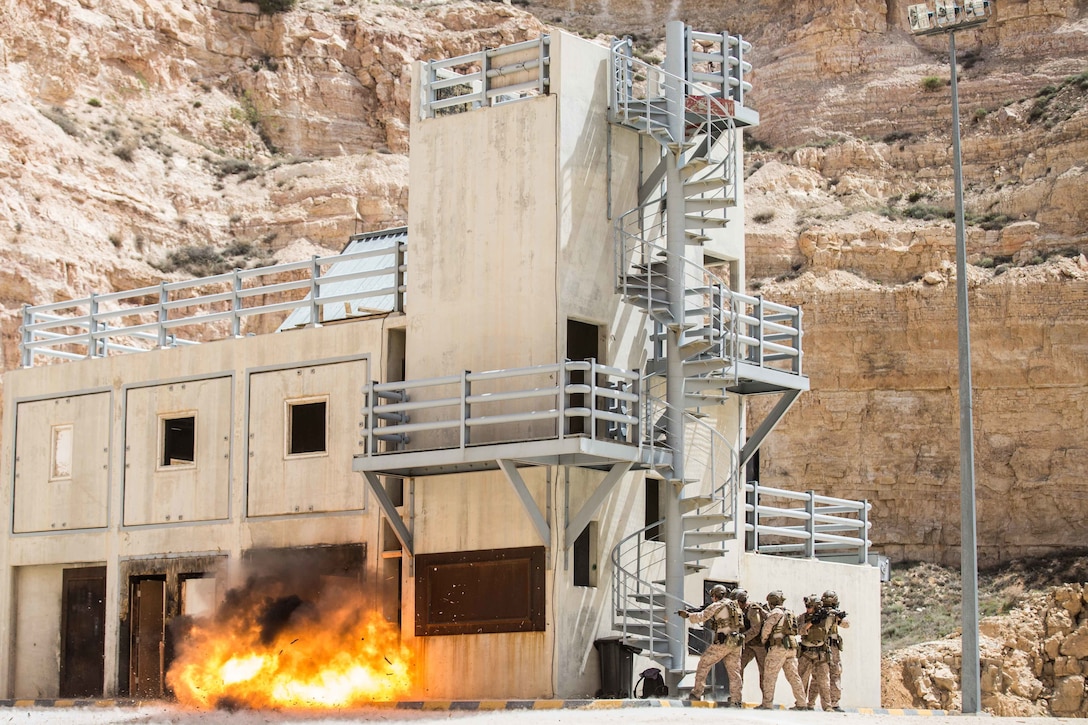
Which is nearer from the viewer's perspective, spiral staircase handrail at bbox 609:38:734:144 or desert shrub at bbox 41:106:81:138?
spiral staircase handrail at bbox 609:38:734:144

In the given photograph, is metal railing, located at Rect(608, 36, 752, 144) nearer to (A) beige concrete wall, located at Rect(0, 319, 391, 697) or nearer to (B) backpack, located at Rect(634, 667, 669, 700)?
(A) beige concrete wall, located at Rect(0, 319, 391, 697)

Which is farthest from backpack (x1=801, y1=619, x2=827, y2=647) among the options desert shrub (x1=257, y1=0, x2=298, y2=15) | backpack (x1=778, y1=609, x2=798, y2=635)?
desert shrub (x1=257, y1=0, x2=298, y2=15)

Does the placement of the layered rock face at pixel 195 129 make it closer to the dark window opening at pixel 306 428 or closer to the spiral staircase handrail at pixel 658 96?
the dark window opening at pixel 306 428

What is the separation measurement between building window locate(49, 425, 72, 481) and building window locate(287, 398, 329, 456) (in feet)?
16.4

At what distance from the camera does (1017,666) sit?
1709 inches

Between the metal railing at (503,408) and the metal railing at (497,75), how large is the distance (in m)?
4.34

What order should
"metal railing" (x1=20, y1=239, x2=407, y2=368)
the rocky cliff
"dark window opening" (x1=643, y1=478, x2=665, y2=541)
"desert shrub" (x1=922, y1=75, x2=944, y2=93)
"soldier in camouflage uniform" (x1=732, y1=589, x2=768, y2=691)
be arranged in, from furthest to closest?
"desert shrub" (x1=922, y1=75, x2=944, y2=93) → the rocky cliff → "dark window opening" (x1=643, y1=478, x2=665, y2=541) → "metal railing" (x1=20, y1=239, x2=407, y2=368) → "soldier in camouflage uniform" (x1=732, y1=589, x2=768, y2=691)

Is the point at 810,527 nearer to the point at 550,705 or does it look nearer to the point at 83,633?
the point at 550,705

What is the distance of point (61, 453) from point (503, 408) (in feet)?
32.4

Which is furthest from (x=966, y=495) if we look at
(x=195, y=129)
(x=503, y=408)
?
(x=195, y=129)

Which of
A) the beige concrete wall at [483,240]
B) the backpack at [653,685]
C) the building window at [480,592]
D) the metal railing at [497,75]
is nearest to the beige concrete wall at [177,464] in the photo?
the beige concrete wall at [483,240]

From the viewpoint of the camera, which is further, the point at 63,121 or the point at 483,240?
the point at 63,121

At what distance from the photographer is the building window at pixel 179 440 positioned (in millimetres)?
26906

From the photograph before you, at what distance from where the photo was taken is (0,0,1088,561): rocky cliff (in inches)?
2083
